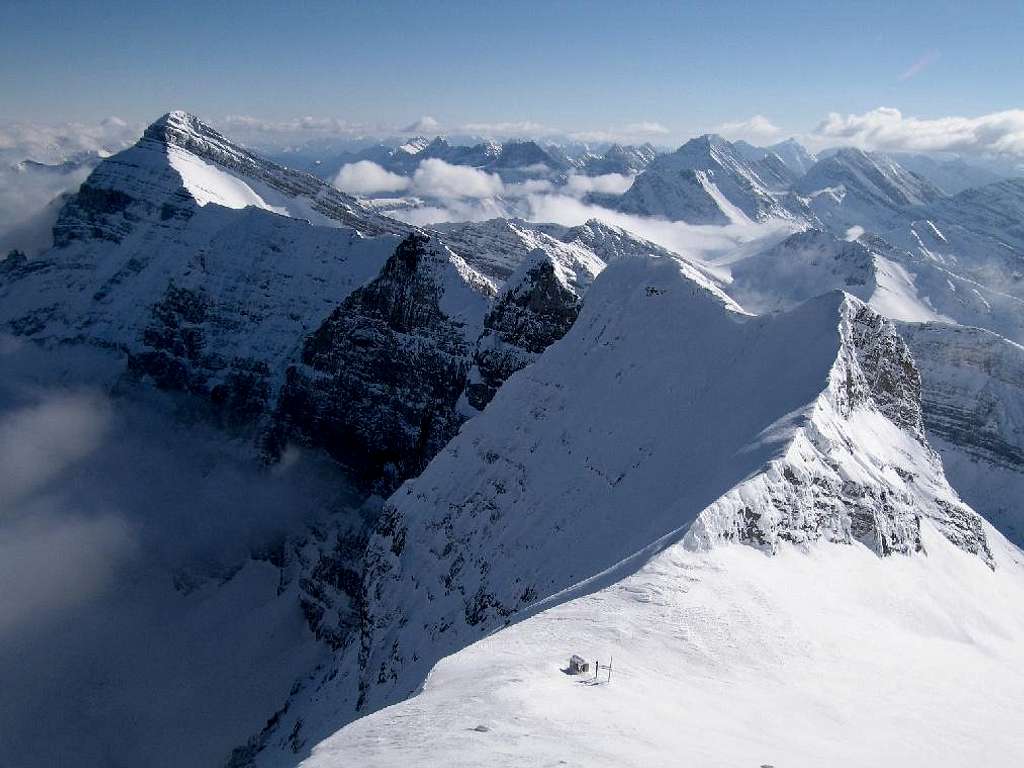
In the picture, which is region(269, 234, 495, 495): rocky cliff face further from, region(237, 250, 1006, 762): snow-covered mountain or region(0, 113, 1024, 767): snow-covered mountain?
region(237, 250, 1006, 762): snow-covered mountain

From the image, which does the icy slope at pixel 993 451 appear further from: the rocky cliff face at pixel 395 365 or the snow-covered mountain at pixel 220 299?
the snow-covered mountain at pixel 220 299

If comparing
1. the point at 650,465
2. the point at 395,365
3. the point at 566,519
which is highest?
the point at 650,465

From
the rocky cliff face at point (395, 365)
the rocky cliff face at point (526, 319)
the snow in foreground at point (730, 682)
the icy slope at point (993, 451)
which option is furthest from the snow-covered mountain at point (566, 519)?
the icy slope at point (993, 451)

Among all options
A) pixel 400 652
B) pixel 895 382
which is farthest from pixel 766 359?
pixel 400 652

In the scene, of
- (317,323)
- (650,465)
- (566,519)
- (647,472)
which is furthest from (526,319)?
(317,323)

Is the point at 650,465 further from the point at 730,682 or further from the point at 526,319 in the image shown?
the point at 526,319
